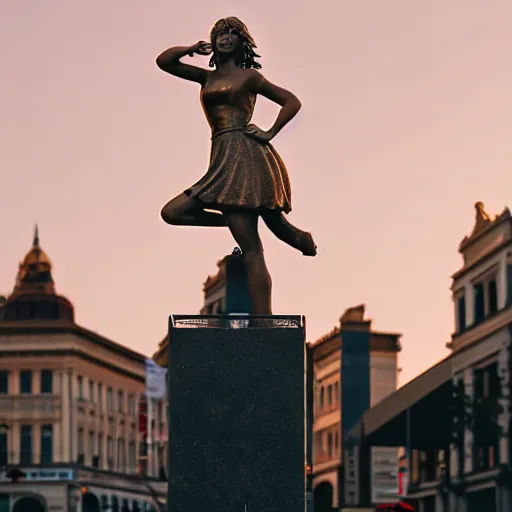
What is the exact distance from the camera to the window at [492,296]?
76.2 m

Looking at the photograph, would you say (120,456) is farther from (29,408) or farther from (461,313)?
(461,313)

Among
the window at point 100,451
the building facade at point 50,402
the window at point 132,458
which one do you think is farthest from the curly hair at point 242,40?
the window at point 132,458

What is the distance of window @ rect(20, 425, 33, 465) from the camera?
114m

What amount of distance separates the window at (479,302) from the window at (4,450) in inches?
1636

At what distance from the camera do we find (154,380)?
120 meters

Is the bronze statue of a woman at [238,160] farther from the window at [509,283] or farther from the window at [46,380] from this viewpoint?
the window at [46,380]

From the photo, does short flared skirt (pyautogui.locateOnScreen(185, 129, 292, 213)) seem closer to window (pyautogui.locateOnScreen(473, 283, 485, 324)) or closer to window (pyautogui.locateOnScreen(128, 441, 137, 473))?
window (pyautogui.locateOnScreen(473, 283, 485, 324))

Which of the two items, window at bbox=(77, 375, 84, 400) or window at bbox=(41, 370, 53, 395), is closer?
window at bbox=(41, 370, 53, 395)

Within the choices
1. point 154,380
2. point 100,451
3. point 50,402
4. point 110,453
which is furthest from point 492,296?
point 110,453

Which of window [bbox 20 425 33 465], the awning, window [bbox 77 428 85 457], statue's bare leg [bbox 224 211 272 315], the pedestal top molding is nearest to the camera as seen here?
the pedestal top molding

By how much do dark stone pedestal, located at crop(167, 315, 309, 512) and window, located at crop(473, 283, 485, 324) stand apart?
58.7 meters

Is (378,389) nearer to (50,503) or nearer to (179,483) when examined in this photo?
(50,503)

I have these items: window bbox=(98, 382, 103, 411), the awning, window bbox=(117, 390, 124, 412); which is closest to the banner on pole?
window bbox=(98, 382, 103, 411)

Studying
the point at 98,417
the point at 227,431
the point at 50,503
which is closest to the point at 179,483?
the point at 227,431
